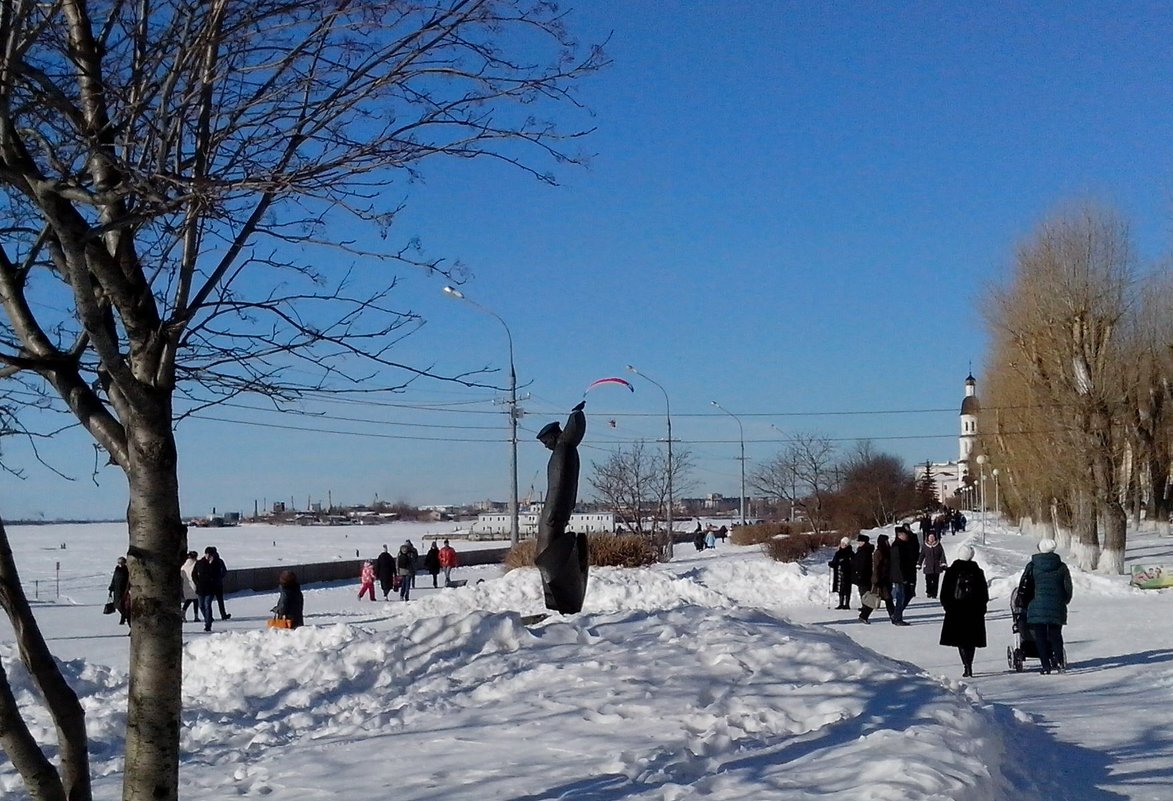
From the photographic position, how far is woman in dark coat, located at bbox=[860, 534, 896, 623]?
63.1 ft

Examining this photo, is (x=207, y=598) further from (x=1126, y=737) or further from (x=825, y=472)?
(x=825, y=472)

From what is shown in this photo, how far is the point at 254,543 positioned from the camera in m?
72.1

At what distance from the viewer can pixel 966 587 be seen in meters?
13.2

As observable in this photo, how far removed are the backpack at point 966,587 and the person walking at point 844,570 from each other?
798 cm

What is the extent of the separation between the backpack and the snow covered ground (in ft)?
3.07

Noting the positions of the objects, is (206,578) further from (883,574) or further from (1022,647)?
(1022,647)

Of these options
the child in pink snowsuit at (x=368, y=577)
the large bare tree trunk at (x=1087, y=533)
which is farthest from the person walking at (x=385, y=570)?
the large bare tree trunk at (x=1087, y=533)

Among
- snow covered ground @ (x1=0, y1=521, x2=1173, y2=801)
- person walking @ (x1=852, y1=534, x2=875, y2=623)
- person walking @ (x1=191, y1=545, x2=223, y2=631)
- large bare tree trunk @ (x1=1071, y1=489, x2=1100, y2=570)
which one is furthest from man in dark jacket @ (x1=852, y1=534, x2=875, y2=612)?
large bare tree trunk @ (x1=1071, y1=489, x2=1100, y2=570)

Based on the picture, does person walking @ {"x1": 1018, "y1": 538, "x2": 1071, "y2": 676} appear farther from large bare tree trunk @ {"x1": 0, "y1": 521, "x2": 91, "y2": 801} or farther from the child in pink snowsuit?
the child in pink snowsuit

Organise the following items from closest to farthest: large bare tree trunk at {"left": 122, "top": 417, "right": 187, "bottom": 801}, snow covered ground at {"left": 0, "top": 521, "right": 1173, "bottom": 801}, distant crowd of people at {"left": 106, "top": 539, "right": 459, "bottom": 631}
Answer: large bare tree trunk at {"left": 122, "top": 417, "right": 187, "bottom": 801} → snow covered ground at {"left": 0, "top": 521, "right": 1173, "bottom": 801} → distant crowd of people at {"left": 106, "top": 539, "right": 459, "bottom": 631}

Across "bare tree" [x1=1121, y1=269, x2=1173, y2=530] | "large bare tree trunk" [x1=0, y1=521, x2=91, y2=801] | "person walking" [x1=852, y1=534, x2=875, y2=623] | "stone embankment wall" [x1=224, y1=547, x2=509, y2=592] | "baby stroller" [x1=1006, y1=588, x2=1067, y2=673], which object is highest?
"bare tree" [x1=1121, y1=269, x2=1173, y2=530]

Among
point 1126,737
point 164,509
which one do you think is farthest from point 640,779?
point 1126,737

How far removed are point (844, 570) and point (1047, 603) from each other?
28.5 ft

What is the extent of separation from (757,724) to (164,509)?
4.85 m
